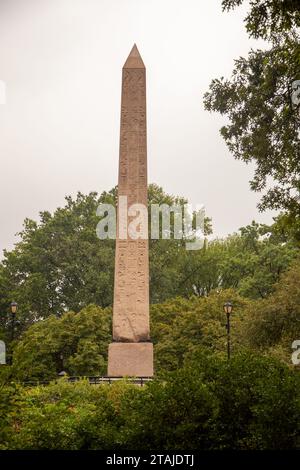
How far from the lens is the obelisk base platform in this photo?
2331cm

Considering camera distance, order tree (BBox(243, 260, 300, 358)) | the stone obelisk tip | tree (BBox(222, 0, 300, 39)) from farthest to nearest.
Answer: tree (BBox(243, 260, 300, 358))
the stone obelisk tip
tree (BBox(222, 0, 300, 39))

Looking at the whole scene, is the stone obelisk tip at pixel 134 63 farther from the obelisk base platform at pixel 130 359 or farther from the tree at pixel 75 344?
the tree at pixel 75 344

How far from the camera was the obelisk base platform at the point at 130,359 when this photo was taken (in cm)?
2331

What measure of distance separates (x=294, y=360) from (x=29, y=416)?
15.5 meters

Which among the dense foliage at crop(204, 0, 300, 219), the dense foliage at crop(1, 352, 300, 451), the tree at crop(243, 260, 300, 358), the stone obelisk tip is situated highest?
the stone obelisk tip

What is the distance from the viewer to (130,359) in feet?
76.6

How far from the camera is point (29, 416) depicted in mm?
12125

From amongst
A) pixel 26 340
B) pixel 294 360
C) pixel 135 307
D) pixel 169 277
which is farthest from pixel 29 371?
pixel 169 277

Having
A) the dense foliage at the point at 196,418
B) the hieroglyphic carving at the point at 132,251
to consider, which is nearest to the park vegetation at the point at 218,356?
the dense foliage at the point at 196,418

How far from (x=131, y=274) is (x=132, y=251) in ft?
2.12

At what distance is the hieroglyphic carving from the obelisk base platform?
0.23 metres

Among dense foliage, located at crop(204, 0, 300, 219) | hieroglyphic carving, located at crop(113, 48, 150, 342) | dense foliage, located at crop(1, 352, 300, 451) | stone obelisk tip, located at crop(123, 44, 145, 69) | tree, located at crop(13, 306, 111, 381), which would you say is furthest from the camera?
tree, located at crop(13, 306, 111, 381)

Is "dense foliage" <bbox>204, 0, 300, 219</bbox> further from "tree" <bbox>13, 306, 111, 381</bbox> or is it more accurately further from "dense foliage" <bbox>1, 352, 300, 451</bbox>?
"tree" <bbox>13, 306, 111, 381</bbox>

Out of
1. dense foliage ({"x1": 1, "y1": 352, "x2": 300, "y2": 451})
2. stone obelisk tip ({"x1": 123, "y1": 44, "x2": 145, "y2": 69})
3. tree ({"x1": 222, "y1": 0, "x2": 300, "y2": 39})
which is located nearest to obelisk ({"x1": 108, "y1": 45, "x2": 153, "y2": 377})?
stone obelisk tip ({"x1": 123, "y1": 44, "x2": 145, "y2": 69})
